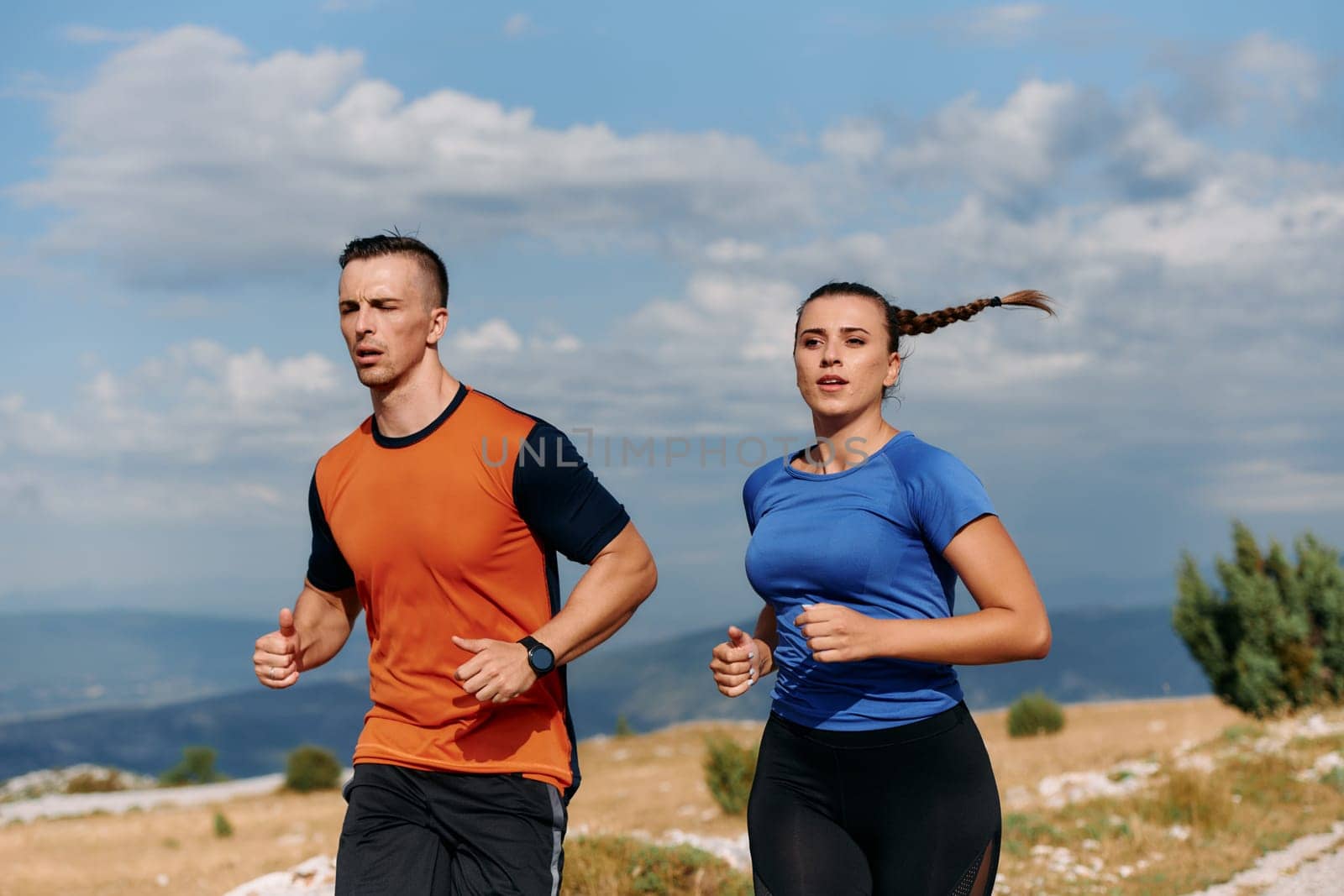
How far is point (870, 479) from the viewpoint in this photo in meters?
3.75

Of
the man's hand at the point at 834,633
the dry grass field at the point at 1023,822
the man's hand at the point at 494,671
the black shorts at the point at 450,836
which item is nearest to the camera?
the man's hand at the point at 834,633

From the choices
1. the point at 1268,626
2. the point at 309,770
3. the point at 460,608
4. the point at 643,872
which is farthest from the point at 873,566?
the point at 309,770

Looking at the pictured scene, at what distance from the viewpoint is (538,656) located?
145 inches

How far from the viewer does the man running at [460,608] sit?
384 centimetres

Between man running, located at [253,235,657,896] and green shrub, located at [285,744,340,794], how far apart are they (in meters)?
27.9

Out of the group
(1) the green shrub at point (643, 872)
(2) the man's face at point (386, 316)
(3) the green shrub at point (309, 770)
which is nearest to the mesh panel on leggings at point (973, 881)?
(2) the man's face at point (386, 316)

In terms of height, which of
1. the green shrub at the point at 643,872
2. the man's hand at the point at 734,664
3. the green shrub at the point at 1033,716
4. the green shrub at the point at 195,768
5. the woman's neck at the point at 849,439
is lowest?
the green shrub at the point at 195,768

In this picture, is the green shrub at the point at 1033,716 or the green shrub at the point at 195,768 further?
the green shrub at the point at 195,768

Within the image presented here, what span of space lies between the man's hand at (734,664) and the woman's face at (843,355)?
30.7 inches

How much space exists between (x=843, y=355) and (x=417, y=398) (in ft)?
4.53

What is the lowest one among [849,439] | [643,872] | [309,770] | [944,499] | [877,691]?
[309,770]

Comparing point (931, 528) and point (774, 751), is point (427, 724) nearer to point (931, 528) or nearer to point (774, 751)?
point (774, 751)

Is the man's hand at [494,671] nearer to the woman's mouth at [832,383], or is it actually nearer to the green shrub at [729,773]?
the woman's mouth at [832,383]

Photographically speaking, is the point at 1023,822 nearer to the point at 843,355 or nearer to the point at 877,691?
the point at 877,691
